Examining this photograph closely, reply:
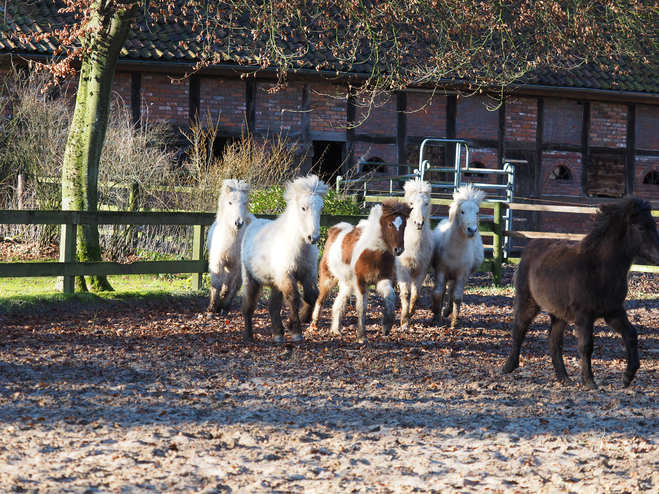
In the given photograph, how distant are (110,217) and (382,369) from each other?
16.6 feet

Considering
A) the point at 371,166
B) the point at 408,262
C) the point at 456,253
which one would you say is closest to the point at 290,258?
the point at 408,262

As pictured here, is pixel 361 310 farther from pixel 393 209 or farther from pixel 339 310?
pixel 393 209

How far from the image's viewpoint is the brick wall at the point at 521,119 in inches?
827

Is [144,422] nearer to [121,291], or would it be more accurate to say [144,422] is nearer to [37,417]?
[37,417]

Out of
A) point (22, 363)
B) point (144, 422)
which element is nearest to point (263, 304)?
point (22, 363)

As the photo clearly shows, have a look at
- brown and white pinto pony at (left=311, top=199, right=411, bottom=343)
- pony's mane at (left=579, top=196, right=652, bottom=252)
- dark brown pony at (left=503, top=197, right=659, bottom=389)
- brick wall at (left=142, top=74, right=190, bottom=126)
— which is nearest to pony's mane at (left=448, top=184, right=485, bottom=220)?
brown and white pinto pony at (left=311, top=199, right=411, bottom=343)

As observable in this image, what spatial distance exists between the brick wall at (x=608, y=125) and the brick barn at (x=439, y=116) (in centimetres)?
3

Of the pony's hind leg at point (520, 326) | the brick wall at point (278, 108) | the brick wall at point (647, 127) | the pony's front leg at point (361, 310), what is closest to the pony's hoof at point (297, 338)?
the pony's front leg at point (361, 310)

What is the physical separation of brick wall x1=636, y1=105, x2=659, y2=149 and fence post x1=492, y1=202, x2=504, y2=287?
985 centimetres

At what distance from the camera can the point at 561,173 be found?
22.0m

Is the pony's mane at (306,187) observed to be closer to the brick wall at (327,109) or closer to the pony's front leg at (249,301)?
the pony's front leg at (249,301)

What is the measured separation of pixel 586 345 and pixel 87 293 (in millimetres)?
6623

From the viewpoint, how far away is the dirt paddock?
4098mm

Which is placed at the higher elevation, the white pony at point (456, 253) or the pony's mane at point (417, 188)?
the pony's mane at point (417, 188)
